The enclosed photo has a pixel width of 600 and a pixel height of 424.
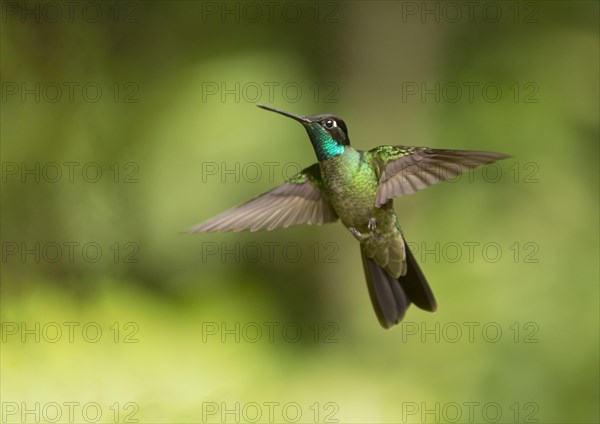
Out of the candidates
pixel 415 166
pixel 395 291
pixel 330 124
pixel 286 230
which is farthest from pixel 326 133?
pixel 286 230

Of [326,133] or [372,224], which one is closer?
[326,133]

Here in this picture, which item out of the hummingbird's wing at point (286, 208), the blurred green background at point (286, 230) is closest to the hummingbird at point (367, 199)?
the hummingbird's wing at point (286, 208)

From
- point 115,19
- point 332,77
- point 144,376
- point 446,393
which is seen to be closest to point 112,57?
point 115,19

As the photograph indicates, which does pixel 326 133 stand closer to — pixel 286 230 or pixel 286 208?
pixel 286 208

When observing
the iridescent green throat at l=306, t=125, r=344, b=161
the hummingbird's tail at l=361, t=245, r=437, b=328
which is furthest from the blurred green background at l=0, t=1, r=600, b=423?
the iridescent green throat at l=306, t=125, r=344, b=161

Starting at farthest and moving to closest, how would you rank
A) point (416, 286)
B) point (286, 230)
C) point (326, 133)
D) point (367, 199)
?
point (286, 230)
point (416, 286)
point (367, 199)
point (326, 133)

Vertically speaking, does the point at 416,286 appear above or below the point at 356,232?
below
